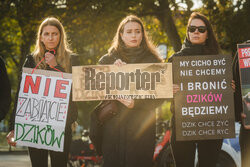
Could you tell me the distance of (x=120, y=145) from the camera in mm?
3803

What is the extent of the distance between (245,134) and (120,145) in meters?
1.39

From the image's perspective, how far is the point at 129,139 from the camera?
378 centimetres

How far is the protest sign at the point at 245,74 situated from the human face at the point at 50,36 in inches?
78.2

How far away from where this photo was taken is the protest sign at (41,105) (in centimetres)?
403

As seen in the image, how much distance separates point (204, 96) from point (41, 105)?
5.76 feet

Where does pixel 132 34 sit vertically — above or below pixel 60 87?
above

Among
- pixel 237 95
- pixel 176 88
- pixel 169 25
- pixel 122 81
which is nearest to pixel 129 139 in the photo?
pixel 122 81

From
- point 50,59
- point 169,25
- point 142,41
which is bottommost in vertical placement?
point 50,59

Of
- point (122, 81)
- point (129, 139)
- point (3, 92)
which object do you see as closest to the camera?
point (3, 92)

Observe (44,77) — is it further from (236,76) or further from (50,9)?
(50,9)

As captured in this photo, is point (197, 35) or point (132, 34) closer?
point (132, 34)

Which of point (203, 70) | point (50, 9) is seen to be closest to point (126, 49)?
point (203, 70)

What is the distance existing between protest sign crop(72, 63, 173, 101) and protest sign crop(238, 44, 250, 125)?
2.55 feet

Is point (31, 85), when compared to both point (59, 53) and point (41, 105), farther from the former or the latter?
point (59, 53)
